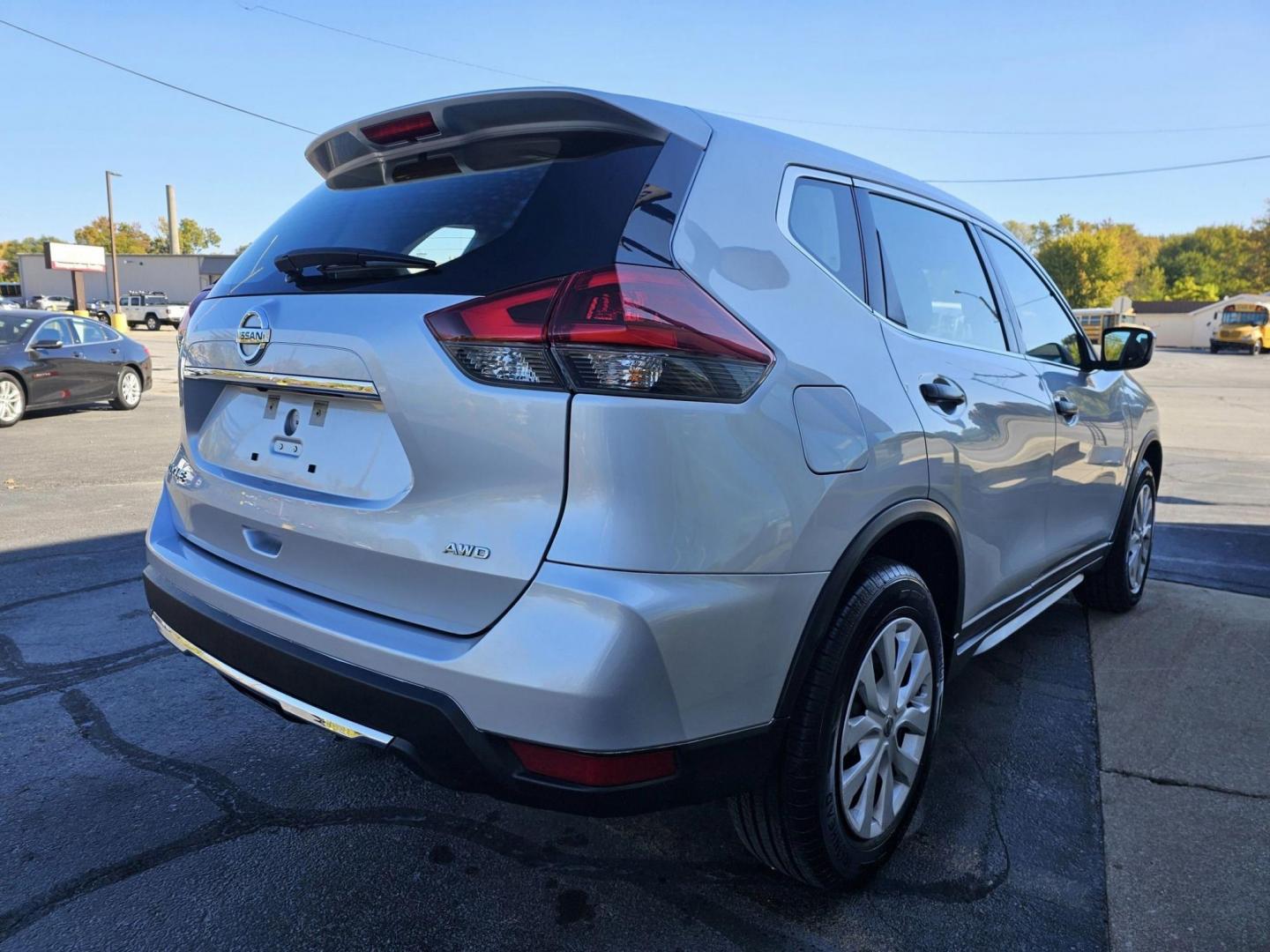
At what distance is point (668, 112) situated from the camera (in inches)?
80.4

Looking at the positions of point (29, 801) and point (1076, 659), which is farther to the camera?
point (1076, 659)

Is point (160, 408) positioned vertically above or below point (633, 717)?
below

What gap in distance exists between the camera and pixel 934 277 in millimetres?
2887

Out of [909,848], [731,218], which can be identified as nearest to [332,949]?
[909,848]

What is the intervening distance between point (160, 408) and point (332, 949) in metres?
13.4

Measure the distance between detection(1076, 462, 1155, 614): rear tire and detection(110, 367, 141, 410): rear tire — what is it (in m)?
12.6

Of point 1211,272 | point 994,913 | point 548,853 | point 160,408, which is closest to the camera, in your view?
point 994,913

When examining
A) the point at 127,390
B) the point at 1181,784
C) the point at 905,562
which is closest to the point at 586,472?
the point at 905,562

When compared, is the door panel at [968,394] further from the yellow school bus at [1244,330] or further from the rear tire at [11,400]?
the yellow school bus at [1244,330]

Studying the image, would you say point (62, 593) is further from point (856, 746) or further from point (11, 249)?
point (11, 249)

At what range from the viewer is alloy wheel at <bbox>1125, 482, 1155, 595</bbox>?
4605 mm

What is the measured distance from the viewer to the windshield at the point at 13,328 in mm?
10938

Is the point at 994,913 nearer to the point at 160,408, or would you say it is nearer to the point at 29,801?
the point at 29,801

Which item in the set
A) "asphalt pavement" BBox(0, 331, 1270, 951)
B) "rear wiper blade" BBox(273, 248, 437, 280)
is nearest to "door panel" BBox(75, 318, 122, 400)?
"asphalt pavement" BBox(0, 331, 1270, 951)
